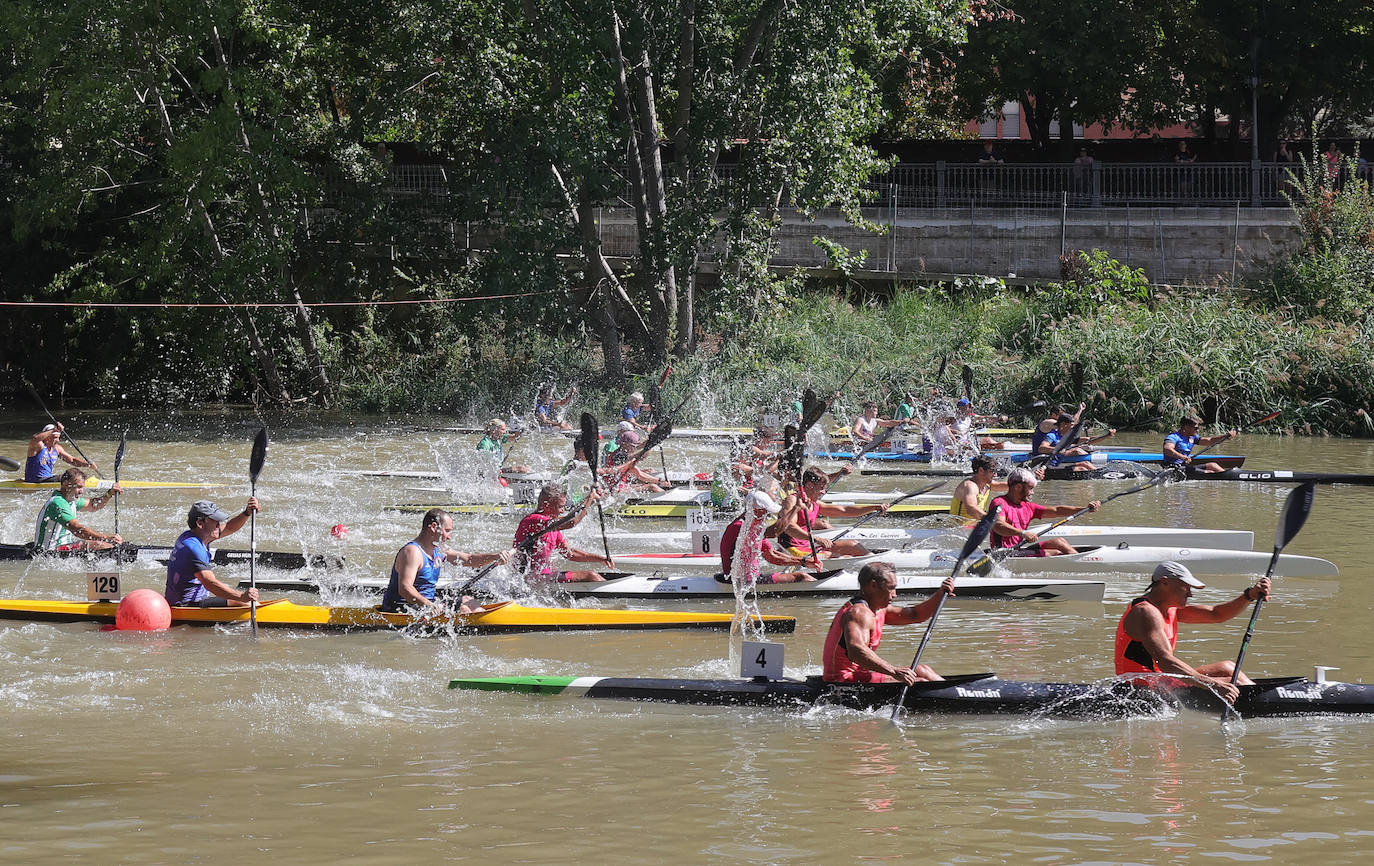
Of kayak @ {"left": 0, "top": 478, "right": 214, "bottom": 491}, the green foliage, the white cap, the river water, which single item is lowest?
the river water

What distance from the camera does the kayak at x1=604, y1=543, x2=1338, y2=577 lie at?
1142 centimetres

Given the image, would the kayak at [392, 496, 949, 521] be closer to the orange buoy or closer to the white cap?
the white cap

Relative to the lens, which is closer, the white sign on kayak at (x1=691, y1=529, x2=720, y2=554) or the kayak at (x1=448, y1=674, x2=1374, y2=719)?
the kayak at (x1=448, y1=674, x2=1374, y2=719)

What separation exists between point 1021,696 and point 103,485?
41.0ft

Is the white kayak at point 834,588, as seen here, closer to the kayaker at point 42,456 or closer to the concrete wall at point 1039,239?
the kayaker at point 42,456

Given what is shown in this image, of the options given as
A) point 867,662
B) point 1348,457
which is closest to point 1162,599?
point 867,662

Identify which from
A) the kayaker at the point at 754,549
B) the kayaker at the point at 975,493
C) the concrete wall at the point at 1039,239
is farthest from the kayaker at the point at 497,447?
the concrete wall at the point at 1039,239

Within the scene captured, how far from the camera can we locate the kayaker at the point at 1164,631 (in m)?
7.39

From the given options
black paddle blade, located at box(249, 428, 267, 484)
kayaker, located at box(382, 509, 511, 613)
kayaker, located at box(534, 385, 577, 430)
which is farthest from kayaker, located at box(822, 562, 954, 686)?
kayaker, located at box(534, 385, 577, 430)

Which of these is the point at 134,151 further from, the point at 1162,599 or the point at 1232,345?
the point at 1162,599

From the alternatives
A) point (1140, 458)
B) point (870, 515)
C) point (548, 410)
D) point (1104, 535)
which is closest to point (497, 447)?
point (548, 410)

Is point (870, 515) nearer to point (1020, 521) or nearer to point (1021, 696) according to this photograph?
point (1020, 521)

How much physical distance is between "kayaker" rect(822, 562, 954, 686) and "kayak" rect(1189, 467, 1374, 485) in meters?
9.65

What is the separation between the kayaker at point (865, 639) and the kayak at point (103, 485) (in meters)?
10.8
